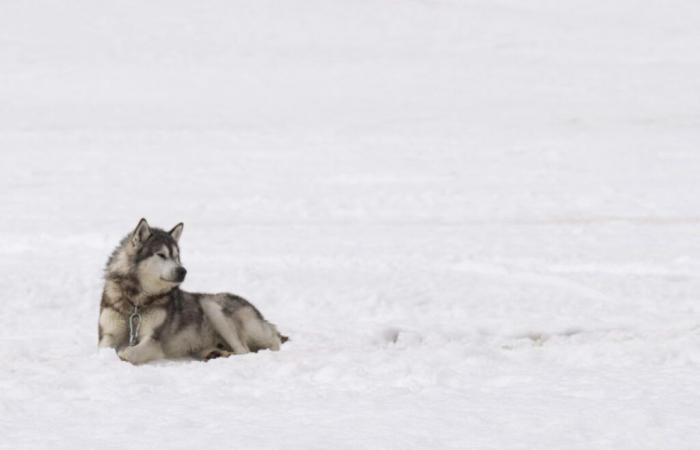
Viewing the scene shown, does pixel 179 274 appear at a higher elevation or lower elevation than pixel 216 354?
higher

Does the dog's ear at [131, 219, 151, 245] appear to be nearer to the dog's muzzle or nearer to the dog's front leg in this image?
the dog's muzzle

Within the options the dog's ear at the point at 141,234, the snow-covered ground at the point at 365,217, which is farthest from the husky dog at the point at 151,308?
the snow-covered ground at the point at 365,217

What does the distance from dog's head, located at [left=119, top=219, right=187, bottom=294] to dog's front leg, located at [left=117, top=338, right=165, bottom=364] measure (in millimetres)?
357

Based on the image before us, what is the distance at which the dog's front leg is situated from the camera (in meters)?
7.90

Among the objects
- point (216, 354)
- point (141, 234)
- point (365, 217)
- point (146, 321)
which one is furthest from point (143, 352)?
point (365, 217)

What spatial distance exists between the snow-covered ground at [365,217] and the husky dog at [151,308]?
0.23m

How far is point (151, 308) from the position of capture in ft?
26.8

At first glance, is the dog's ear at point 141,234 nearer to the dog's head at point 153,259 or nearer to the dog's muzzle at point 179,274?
Answer: the dog's head at point 153,259

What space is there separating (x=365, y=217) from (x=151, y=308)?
8567mm

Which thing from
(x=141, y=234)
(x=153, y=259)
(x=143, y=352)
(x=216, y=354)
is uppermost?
(x=141, y=234)

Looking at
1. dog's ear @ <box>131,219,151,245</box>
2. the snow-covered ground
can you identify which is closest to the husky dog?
dog's ear @ <box>131,219,151,245</box>

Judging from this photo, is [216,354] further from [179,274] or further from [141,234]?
[141,234]

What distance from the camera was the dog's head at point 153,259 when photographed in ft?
26.6

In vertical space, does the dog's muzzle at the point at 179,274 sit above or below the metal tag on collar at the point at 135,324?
above
